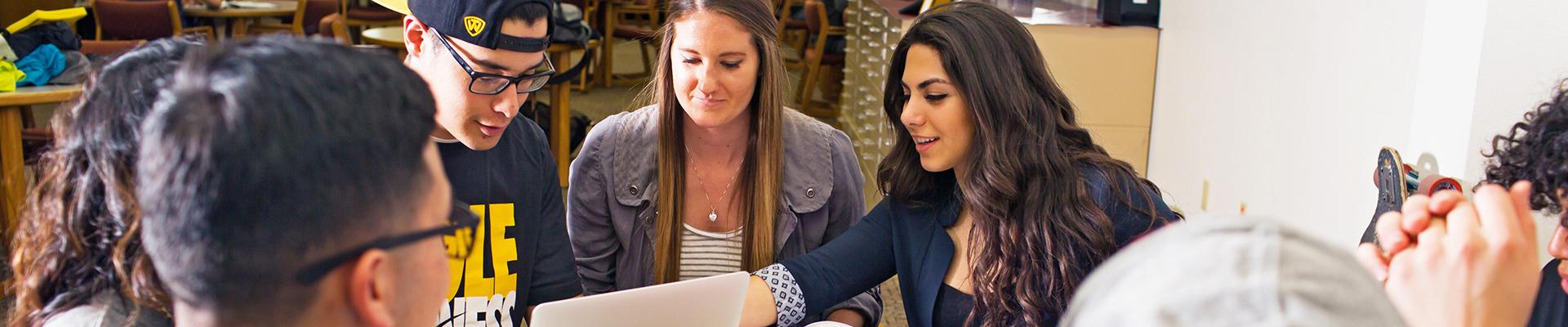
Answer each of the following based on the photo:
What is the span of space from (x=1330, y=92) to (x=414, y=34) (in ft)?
6.38

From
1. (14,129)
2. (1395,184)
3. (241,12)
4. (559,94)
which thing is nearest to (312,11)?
(241,12)

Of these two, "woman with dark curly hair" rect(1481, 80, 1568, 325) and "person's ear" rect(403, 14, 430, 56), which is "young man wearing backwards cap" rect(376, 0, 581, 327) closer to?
"person's ear" rect(403, 14, 430, 56)

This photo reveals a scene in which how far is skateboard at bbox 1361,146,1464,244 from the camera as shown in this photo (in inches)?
68.3

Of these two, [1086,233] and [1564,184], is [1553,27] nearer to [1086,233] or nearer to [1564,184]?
[1564,184]

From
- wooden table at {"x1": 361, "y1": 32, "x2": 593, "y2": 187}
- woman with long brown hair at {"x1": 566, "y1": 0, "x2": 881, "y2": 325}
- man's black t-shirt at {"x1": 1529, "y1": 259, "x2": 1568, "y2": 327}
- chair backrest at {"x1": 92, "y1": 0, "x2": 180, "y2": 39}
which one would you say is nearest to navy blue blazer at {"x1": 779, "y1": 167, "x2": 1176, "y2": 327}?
woman with long brown hair at {"x1": 566, "y1": 0, "x2": 881, "y2": 325}

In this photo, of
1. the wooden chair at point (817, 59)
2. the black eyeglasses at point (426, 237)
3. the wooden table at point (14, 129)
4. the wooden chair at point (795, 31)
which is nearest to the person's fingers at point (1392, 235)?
the black eyeglasses at point (426, 237)

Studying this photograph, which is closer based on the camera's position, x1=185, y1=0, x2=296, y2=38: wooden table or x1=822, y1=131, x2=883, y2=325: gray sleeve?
x1=822, y1=131, x2=883, y2=325: gray sleeve

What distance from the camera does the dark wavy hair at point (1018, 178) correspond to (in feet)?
5.62

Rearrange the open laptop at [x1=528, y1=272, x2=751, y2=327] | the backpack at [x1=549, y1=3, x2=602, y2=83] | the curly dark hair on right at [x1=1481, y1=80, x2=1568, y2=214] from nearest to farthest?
the open laptop at [x1=528, y1=272, x2=751, y2=327], the curly dark hair on right at [x1=1481, y1=80, x2=1568, y2=214], the backpack at [x1=549, y1=3, x2=602, y2=83]

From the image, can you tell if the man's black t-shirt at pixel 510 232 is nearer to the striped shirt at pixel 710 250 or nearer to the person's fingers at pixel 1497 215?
the striped shirt at pixel 710 250

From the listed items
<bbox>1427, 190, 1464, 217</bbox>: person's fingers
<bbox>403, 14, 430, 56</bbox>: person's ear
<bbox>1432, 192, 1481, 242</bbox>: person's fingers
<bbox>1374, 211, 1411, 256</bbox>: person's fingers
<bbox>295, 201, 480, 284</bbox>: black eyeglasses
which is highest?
<bbox>403, 14, 430, 56</bbox>: person's ear

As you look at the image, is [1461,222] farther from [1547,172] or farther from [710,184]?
[710,184]

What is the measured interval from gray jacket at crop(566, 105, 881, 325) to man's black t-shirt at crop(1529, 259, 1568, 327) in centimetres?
100

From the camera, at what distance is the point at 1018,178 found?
69.2 inches
